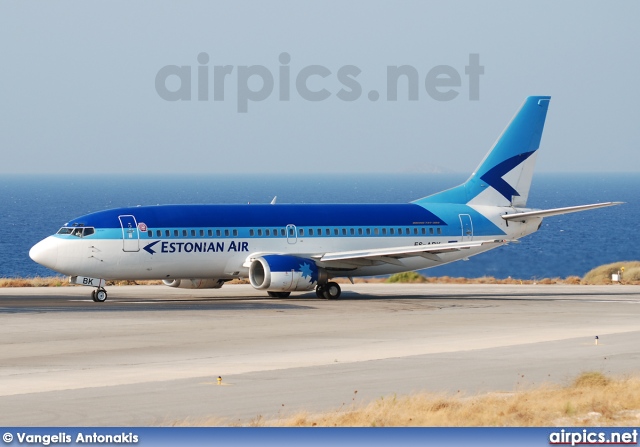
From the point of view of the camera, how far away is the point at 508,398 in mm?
21641

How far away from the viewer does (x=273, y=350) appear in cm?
3144

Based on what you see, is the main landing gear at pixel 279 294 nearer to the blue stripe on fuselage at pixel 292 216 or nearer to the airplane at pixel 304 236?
the airplane at pixel 304 236

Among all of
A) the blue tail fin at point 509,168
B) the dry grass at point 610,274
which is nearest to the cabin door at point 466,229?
the blue tail fin at point 509,168

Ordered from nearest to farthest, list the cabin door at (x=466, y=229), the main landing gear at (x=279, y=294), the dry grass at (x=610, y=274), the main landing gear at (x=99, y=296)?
the main landing gear at (x=99, y=296) < the main landing gear at (x=279, y=294) < the cabin door at (x=466, y=229) < the dry grass at (x=610, y=274)

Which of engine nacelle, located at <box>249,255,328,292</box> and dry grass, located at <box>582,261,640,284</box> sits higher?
engine nacelle, located at <box>249,255,328,292</box>

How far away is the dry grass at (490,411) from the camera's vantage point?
19000 mm

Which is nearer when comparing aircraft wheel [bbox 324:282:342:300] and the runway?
the runway

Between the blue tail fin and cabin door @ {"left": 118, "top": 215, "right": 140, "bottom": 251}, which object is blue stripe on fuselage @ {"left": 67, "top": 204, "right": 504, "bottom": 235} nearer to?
cabin door @ {"left": 118, "top": 215, "right": 140, "bottom": 251}

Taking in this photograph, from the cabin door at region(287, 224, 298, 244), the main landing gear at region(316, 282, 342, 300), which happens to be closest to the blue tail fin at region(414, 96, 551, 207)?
the main landing gear at region(316, 282, 342, 300)

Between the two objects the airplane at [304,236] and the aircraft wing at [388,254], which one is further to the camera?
the aircraft wing at [388,254]

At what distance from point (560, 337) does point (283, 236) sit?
1798 cm

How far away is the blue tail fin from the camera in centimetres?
5516

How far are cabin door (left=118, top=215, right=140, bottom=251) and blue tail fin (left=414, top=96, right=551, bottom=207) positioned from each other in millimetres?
14313

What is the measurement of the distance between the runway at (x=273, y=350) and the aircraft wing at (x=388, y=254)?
1.76m
